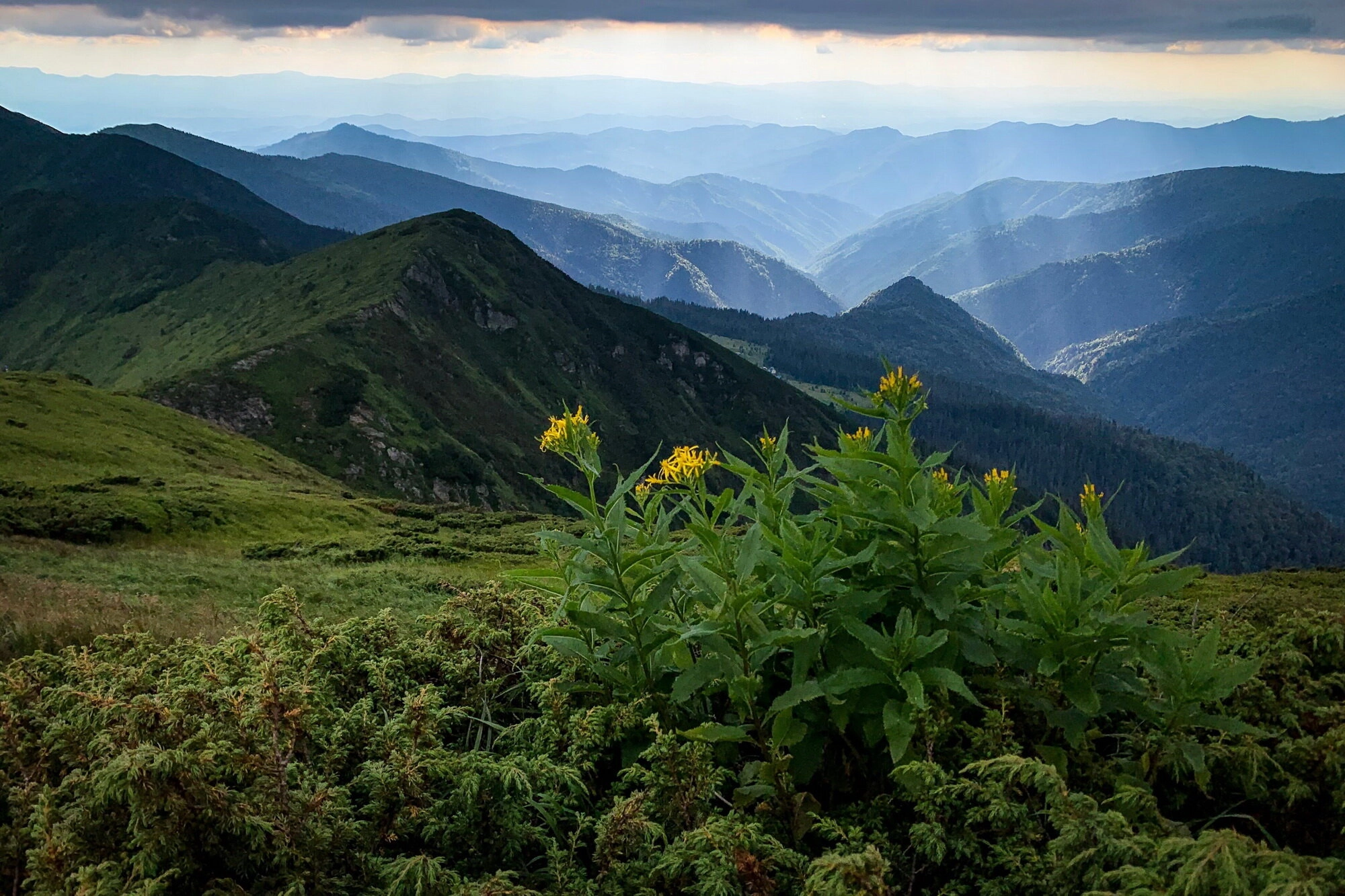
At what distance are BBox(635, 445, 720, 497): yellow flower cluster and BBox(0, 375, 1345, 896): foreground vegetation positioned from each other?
0.02 meters

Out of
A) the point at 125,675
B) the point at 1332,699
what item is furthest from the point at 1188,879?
the point at 125,675

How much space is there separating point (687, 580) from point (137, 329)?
204 meters

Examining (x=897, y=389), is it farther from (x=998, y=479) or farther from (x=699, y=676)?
(x=699, y=676)

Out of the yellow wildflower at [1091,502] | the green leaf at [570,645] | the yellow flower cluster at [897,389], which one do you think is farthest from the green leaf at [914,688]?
the green leaf at [570,645]

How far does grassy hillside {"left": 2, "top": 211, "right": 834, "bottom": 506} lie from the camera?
109 metres

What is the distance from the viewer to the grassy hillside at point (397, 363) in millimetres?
108938

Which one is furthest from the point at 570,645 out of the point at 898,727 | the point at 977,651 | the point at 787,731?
the point at 977,651

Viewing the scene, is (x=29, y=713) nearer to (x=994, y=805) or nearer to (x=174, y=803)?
(x=174, y=803)

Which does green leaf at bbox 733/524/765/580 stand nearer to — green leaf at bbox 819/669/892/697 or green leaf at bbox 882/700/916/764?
green leaf at bbox 819/669/892/697

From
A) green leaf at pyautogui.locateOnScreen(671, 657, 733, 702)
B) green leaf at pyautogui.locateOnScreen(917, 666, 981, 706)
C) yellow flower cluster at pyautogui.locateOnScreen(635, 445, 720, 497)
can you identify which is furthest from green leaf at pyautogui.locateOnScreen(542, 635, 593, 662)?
green leaf at pyautogui.locateOnScreen(917, 666, 981, 706)

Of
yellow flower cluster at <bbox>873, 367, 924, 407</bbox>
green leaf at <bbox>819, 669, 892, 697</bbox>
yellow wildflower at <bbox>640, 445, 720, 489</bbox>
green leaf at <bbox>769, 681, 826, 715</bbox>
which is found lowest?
green leaf at <bbox>769, 681, 826, 715</bbox>

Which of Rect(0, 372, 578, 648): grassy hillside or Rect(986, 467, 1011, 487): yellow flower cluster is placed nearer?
Rect(986, 467, 1011, 487): yellow flower cluster

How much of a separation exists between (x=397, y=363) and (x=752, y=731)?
13943cm

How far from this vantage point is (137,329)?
17288cm
